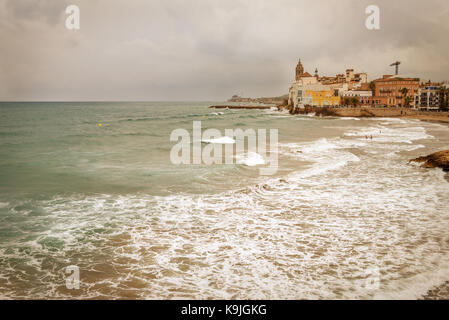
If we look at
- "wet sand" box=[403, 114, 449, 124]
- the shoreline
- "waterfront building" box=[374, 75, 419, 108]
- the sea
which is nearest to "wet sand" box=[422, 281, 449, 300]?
the sea

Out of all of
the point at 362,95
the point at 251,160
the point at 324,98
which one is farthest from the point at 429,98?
the point at 251,160

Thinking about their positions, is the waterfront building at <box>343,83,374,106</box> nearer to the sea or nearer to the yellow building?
the yellow building

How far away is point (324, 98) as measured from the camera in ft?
280

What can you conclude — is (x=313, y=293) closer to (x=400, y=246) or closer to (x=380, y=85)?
(x=400, y=246)

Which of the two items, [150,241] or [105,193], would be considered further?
[105,193]

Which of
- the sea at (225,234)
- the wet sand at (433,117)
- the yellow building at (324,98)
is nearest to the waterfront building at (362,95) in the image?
the yellow building at (324,98)

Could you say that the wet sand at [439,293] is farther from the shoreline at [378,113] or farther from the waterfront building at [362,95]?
the waterfront building at [362,95]

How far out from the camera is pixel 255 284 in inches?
196

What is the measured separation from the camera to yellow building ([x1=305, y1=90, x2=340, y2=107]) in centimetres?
8494

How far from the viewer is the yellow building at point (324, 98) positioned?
3344 inches

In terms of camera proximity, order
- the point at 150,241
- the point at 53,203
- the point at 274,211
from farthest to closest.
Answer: the point at 53,203
the point at 274,211
the point at 150,241
